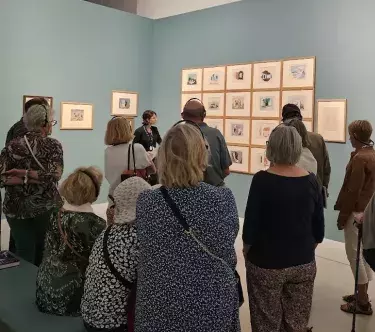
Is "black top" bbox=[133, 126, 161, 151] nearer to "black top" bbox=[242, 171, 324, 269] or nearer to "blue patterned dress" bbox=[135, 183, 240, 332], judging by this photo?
"black top" bbox=[242, 171, 324, 269]

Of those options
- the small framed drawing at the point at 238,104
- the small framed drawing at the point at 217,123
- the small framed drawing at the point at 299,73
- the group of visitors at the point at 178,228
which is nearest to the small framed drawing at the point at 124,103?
the small framed drawing at the point at 217,123

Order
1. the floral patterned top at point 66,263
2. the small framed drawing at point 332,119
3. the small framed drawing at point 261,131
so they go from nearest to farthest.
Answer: the floral patterned top at point 66,263, the small framed drawing at point 332,119, the small framed drawing at point 261,131

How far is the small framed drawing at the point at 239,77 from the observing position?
7.54 meters

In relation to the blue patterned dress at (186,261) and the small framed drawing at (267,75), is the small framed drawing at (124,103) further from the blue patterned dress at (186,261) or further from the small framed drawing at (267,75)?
the blue patterned dress at (186,261)

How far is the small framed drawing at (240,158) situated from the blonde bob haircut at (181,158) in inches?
228

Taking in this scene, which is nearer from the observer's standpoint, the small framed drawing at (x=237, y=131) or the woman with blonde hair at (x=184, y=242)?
the woman with blonde hair at (x=184, y=242)

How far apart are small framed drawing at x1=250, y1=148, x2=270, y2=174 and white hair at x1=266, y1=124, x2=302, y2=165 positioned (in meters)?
4.66

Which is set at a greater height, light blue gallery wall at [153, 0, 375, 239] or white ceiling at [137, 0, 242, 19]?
white ceiling at [137, 0, 242, 19]

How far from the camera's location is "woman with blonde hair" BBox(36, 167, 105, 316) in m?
2.59

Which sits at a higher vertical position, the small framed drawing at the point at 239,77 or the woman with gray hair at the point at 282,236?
the small framed drawing at the point at 239,77

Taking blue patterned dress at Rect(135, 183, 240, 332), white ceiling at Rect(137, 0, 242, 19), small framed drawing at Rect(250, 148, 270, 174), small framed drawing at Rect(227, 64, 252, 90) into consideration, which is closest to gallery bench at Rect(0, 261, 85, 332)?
blue patterned dress at Rect(135, 183, 240, 332)

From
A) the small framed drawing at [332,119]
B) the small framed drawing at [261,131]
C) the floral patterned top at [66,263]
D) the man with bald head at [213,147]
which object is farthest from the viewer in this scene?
the small framed drawing at [261,131]

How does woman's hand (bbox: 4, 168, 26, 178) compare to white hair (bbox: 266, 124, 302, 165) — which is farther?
woman's hand (bbox: 4, 168, 26, 178)

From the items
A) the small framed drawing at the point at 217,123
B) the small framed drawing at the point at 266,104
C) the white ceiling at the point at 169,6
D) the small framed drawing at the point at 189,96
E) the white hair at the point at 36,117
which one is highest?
the white ceiling at the point at 169,6
